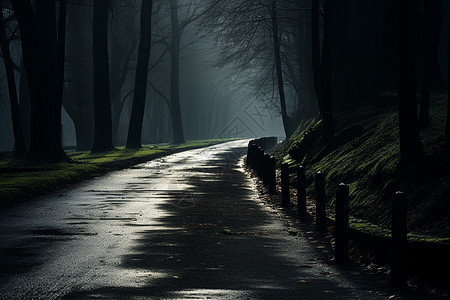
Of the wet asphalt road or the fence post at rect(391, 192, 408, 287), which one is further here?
the fence post at rect(391, 192, 408, 287)

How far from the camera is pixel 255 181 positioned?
24.0 m

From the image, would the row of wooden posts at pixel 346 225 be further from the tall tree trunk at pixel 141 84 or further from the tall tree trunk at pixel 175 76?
the tall tree trunk at pixel 175 76

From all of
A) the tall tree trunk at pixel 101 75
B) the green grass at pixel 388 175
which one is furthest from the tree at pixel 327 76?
the tall tree trunk at pixel 101 75

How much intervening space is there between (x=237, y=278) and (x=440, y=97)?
15840mm

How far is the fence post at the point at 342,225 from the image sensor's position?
9367 mm

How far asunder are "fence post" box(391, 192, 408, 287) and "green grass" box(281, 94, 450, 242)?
1.98ft

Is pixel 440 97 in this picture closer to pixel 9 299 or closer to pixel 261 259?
pixel 261 259

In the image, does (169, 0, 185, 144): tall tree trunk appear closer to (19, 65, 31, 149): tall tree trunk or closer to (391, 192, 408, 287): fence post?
(19, 65, 31, 149): tall tree trunk

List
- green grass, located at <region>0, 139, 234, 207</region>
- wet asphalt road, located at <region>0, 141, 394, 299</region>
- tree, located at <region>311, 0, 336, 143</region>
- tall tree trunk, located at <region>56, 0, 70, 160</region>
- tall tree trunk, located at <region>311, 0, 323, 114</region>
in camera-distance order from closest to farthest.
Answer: wet asphalt road, located at <region>0, 141, 394, 299</region> → green grass, located at <region>0, 139, 234, 207</region> → tree, located at <region>311, 0, 336, 143</region> → tall tree trunk, located at <region>311, 0, 323, 114</region> → tall tree trunk, located at <region>56, 0, 70, 160</region>

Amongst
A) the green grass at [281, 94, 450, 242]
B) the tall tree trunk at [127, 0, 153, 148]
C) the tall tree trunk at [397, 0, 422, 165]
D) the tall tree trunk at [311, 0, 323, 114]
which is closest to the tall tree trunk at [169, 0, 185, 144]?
the tall tree trunk at [127, 0, 153, 148]

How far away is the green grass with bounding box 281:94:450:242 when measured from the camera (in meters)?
10.8

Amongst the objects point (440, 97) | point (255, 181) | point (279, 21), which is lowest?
point (255, 181)

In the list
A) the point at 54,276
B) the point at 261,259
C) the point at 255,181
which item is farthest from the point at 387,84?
the point at 54,276

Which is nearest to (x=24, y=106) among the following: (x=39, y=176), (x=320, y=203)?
(x=39, y=176)
